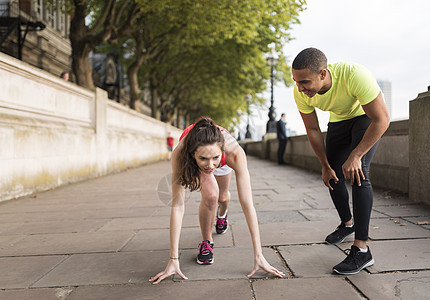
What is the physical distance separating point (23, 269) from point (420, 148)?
14.8 ft

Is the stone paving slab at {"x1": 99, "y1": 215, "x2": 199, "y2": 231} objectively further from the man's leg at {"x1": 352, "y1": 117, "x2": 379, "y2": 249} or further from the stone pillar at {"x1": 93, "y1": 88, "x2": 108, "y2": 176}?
the stone pillar at {"x1": 93, "y1": 88, "x2": 108, "y2": 176}

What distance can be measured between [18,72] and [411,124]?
6148 mm

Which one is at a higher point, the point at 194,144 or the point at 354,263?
the point at 194,144

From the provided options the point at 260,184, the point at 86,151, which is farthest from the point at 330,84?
the point at 86,151

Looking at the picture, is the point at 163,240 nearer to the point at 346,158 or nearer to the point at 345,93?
the point at 346,158

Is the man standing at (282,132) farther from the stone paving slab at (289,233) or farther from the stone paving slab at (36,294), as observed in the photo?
the stone paving slab at (36,294)

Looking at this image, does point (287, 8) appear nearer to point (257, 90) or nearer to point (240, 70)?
point (240, 70)

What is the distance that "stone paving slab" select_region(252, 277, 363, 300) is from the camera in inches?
85.0

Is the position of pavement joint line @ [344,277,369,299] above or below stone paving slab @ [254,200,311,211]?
below

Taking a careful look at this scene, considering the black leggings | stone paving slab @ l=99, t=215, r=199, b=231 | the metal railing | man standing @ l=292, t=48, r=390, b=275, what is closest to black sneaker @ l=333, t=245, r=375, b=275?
man standing @ l=292, t=48, r=390, b=275

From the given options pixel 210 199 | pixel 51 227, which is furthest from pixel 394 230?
pixel 51 227

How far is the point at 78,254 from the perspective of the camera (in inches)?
123

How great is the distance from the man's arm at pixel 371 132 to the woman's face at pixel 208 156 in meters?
0.93

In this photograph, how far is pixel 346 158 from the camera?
3059 mm
